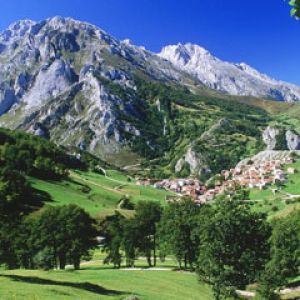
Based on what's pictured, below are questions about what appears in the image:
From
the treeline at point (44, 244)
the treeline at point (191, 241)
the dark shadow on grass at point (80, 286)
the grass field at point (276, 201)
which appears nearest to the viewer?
the dark shadow on grass at point (80, 286)

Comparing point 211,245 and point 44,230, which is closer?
point 211,245

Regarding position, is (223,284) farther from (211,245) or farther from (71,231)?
(71,231)

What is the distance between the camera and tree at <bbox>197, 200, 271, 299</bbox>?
45.3 metres

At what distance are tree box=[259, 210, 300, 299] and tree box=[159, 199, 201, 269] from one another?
1775 centimetres

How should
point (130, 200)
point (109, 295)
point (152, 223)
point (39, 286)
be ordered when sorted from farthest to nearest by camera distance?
point (130, 200) → point (152, 223) → point (109, 295) → point (39, 286)

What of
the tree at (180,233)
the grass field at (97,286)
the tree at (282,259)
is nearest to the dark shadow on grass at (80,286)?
the grass field at (97,286)

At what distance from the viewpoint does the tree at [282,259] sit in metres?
50.1

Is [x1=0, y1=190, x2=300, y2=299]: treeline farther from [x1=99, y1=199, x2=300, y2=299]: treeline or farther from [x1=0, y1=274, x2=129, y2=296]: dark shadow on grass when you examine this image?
[x1=0, y1=274, x2=129, y2=296]: dark shadow on grass

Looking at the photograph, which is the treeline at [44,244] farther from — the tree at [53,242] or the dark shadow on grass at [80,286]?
the dark shadow on grass at [80,286]

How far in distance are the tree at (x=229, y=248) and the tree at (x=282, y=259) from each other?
3488mm

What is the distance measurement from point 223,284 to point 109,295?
13267mm

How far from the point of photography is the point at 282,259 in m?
58.9

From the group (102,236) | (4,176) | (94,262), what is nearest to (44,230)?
(94,262)

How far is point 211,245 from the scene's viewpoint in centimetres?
4659
